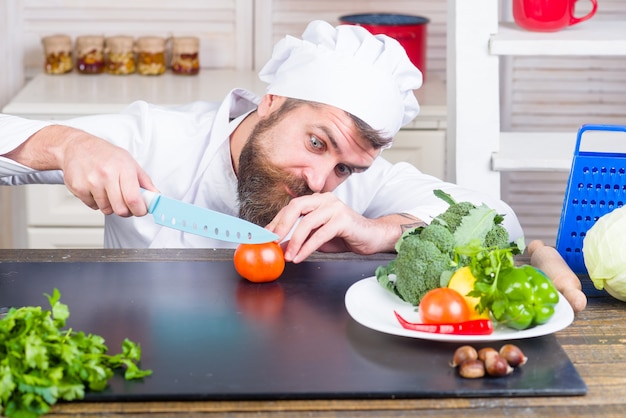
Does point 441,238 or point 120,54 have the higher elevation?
point 120,54

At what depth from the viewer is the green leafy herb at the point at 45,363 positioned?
1020 millimetres

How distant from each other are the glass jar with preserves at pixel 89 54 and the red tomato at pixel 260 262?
169 cm

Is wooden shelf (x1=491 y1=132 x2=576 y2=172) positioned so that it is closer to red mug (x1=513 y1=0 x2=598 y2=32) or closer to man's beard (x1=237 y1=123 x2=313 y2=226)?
red mug (x1=513 y1=0 x2=598 y2=32)

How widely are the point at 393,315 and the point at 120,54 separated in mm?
1896

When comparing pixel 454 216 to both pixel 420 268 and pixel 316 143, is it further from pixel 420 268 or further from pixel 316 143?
pixel 316 143

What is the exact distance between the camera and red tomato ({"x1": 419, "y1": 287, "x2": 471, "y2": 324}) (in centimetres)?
120

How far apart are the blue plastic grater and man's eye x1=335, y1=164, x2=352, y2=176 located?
51 centimetres

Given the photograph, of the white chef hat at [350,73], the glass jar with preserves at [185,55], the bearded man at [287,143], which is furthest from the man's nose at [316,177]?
the glass jar with preserves at [185,55]

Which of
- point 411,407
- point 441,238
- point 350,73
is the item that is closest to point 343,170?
point 350,73

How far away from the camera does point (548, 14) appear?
203 cm

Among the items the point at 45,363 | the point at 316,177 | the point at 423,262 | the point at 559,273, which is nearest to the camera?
the point at 45,363

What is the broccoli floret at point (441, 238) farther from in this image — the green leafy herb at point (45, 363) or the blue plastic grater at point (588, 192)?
the green leafy herb at point (45, 363)

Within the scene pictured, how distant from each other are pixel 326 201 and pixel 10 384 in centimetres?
71

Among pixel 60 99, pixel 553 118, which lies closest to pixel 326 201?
pixel 60 99
